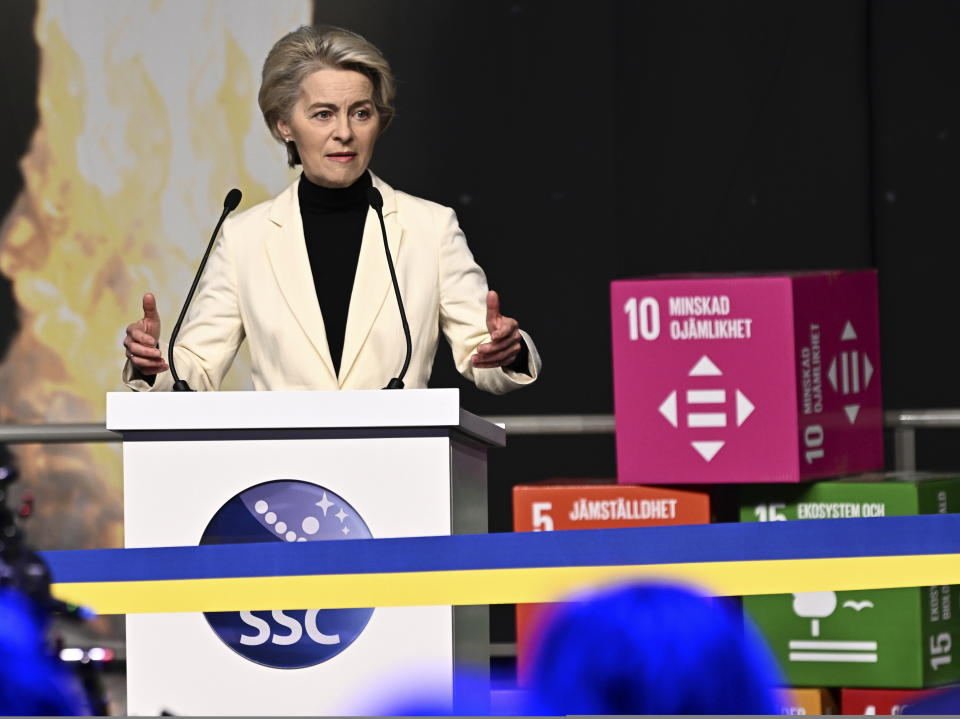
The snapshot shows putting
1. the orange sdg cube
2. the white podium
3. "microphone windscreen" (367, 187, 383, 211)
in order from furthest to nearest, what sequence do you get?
the orange sdg cube
"microphone windscreen" (367, 187, 383, 211)
the white podium

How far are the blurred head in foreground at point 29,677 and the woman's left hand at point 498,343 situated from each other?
1672 mm

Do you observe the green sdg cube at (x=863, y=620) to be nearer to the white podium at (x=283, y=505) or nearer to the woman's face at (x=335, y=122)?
the woman's face at (x=335, y=122)

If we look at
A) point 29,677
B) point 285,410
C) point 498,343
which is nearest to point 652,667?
point 29,677

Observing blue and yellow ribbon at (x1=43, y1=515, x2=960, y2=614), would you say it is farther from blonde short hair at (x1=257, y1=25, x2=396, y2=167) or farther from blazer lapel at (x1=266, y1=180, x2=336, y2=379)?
blonde short hair at (x1=257, y1=25, x2=396, y2=167)

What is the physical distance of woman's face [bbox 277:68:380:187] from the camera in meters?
2.60

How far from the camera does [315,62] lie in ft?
8.55

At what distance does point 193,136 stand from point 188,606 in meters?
2.68

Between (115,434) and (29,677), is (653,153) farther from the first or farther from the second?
(29,677)

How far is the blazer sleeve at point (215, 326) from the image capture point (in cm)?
262

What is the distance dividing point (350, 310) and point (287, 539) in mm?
584

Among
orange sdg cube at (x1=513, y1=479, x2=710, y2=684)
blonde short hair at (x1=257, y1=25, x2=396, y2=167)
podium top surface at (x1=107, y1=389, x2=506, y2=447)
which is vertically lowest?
orange sdg cube at (x1=513, y1=479, x2=710, y2=684)

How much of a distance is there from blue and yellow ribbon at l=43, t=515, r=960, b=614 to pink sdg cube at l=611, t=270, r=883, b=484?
1294mm

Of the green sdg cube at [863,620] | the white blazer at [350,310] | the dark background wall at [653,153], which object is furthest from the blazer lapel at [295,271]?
the dark background wall at [653,153]

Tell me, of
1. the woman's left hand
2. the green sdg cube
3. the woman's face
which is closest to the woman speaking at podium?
the woman's face
